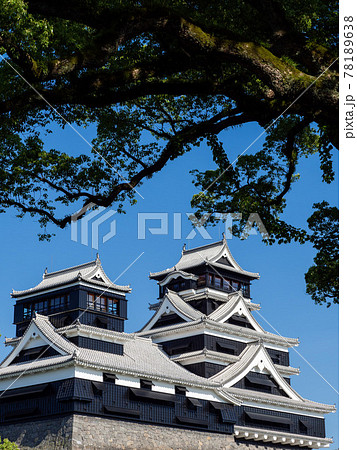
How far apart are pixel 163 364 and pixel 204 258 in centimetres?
1032

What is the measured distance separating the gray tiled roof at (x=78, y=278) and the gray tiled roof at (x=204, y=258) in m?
8.08

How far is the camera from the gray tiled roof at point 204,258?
4716 cm

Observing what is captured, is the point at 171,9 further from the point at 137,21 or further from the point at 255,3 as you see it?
the point at 255,3

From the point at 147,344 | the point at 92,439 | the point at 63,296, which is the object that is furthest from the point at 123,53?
the point at 147,344

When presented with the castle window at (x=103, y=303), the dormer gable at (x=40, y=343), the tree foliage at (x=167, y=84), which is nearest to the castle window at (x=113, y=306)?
the castle window at (x=103, y=303)

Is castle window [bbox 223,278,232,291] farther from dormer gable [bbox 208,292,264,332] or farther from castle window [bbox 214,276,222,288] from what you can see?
dormer gable [bbox 208,292,264,332]

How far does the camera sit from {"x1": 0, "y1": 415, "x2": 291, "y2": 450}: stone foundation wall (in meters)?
31.4

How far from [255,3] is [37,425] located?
2724 cm

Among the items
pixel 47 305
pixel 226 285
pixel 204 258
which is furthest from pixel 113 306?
pixel 226 285

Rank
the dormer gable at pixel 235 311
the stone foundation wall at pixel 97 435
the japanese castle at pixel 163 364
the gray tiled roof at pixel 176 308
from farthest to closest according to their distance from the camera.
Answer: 1. the dormer gable at pixel 235 311
2. the gray tiled roof at pixel 176 308
3. the japanese castle at pixel 163 364
4. the stone foundation wall at pixel 97 435

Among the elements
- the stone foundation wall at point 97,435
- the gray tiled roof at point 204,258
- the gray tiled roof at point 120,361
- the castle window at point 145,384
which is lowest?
the stone foundation wall at point 97,435

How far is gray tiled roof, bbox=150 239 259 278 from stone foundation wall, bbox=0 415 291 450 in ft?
46.6

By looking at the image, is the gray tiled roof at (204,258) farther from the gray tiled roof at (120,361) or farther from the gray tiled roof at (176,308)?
the gray tiled roof at (120,361)

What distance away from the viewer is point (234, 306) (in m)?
45.1
